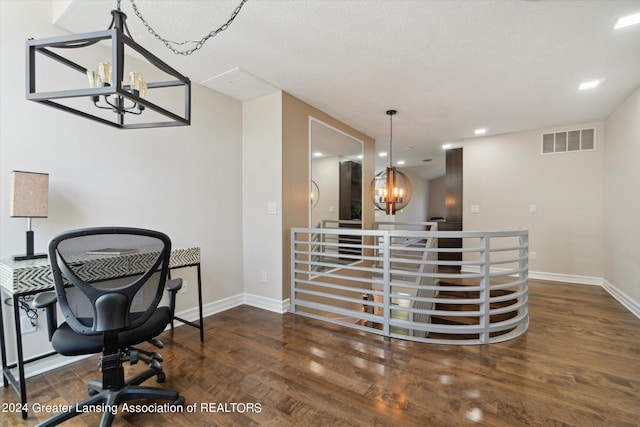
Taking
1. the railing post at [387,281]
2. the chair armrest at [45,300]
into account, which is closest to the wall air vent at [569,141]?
the railing post at [387,281]

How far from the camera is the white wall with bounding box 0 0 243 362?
194 centimetres

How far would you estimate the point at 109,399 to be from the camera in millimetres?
1491

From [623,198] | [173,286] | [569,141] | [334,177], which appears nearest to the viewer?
[173,286]

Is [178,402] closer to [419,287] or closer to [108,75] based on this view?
[108,75]

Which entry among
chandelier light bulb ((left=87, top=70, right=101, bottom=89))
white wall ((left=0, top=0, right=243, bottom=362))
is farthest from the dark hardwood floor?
chandelier light bulb ((left=87, top=70, right=101, bottom=89))

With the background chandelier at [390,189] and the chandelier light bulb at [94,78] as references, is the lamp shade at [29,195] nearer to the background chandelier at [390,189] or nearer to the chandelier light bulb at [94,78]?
the chandelier light bulb at [94,78]

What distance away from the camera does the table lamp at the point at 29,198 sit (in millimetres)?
1766

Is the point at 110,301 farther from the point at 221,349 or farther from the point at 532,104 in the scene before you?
the point at 532,104

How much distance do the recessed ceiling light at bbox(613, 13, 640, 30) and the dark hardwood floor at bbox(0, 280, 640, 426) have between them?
2531 mm

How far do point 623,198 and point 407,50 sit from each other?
3.51 m

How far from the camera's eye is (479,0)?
6.03 ft

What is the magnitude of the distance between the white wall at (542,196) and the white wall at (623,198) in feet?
0.65

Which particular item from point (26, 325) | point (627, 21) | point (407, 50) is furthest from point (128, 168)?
point (627, 21)

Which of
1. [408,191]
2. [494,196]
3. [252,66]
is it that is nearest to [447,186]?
[494,196]
